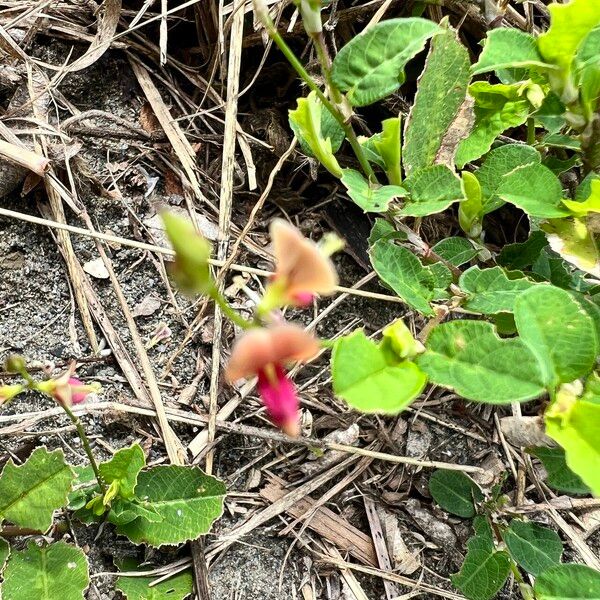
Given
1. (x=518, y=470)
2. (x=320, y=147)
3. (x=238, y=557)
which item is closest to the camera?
(x=320, y=147)

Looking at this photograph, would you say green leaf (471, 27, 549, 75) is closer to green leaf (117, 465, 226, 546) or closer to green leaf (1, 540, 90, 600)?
green leaf (117, 465, 226, 546)

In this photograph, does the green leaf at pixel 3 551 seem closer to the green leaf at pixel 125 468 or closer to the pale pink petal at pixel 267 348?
the green leaf at pixel 125 468

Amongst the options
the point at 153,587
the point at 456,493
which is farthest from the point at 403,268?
the point at 153,587

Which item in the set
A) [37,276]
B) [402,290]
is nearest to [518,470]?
[402,290]

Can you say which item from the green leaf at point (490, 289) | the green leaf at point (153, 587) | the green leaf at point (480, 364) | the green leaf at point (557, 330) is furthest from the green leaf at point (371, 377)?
the green leaf at point (153, 587)

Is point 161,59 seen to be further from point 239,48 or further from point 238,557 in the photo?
point 238,557
